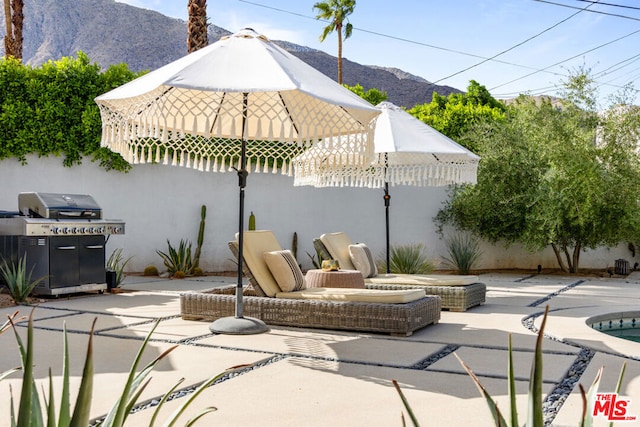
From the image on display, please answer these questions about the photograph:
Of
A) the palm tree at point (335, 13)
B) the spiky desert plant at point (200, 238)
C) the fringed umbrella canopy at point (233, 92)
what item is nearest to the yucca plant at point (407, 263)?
the spiky desert plant at point (200, 238)

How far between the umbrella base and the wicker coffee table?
1338 mm

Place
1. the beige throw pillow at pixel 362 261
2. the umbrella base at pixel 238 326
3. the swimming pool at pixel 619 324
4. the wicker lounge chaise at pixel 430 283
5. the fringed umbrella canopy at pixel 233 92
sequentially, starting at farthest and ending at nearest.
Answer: the beige throw pillow at pixel 362 261 < the wicker lounge chaise at pixel 430 283 < the swimming pool at pixel 619 324 < the umbrella base at pixel 238 326 < the fringed umbrella canopy at pixel 233 92

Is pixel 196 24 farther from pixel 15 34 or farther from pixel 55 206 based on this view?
pixel 55 206

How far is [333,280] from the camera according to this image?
755 centimetres

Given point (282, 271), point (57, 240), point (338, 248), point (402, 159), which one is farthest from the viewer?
point (402, 159)

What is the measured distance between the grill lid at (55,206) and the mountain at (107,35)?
2367 inches

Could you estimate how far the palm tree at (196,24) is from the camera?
14.3 meters

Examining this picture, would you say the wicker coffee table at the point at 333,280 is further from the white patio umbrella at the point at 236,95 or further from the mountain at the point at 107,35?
the mountain at the point at 107,35

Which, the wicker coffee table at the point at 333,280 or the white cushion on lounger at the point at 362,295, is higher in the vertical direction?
the wicker coffee table at the point at 333,280

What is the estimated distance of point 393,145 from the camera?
8.43 m

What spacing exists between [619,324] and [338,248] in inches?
141

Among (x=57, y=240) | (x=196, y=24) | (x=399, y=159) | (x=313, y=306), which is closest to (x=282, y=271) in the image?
(x=313, y=306)

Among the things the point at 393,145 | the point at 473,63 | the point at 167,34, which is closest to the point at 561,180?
the point at 393,145

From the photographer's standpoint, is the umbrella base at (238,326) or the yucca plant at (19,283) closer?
the umbrella base at (238,326)
